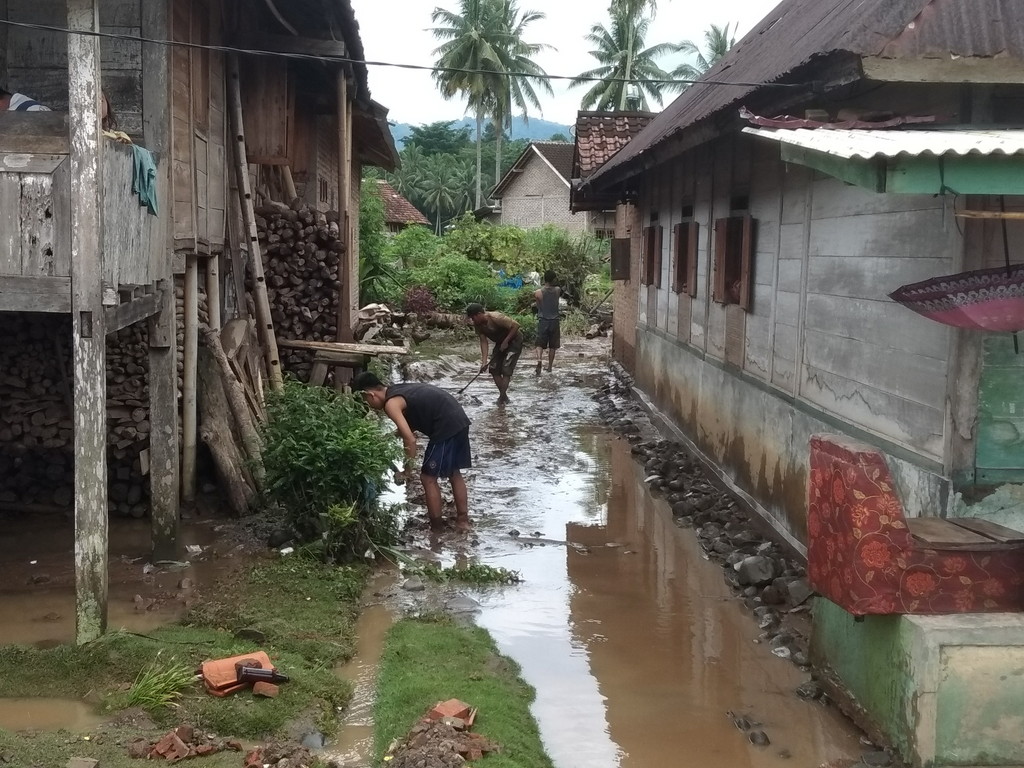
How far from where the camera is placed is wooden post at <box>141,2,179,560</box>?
705 cm

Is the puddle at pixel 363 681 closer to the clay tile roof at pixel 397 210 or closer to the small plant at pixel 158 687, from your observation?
the small plant at pixel 158 687

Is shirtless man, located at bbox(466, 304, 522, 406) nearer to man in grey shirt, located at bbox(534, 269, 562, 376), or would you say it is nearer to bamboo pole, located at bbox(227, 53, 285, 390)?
man in grey shirt, located at bbox(534, 269, 562, 376)

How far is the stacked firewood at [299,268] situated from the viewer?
10.4m

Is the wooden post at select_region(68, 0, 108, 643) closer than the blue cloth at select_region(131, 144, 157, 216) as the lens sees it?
Yes

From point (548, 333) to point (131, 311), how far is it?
494 inches

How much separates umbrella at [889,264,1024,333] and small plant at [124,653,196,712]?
13.6 ft

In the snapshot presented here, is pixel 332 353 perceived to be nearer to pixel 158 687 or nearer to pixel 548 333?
pixel 158 687

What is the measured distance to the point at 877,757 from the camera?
4531 millimetres

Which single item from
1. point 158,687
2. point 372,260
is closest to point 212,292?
point 158,687

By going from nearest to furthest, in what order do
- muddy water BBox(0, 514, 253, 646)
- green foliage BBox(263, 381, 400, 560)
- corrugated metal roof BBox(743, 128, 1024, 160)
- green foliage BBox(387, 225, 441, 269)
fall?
corrugated metal roof BBox(743, 128, 1024, 160), muddy water BBox(0, 514, 253, 646), green foliage BBox(263, 381, 400, 560), green foliage BBox(387, 225, 441, 269)

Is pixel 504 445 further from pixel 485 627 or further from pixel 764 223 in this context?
pixel 485 627

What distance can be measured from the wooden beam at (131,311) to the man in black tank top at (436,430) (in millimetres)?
1793

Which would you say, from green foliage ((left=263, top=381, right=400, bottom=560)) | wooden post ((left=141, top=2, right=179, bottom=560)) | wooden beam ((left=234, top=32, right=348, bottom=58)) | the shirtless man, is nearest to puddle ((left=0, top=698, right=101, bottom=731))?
wooden post ((left=141, top=2, right=179, bottom=560))

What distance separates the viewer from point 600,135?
1903 cm
